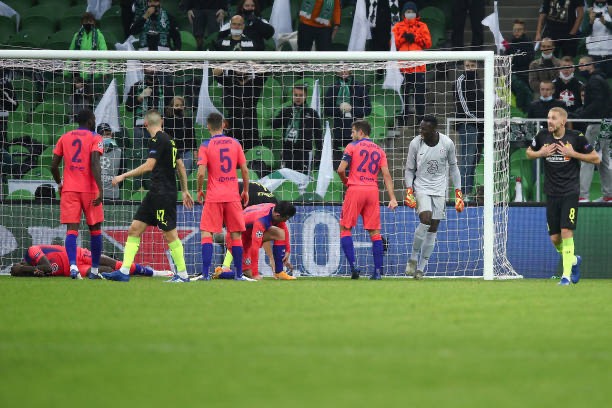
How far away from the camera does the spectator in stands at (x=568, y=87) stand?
63.5 feet

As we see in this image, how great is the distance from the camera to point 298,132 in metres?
18.1

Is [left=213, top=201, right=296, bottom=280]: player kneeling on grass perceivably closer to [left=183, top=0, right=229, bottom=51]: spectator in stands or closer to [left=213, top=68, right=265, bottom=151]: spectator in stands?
[left=213, top=68, right=265, bottom=151]: spectator in stands

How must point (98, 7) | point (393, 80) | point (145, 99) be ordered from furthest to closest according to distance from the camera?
1. point (98, 7)
2. point (393, 80)
3. point (145, 99)

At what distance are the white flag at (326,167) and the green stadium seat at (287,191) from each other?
331 mm

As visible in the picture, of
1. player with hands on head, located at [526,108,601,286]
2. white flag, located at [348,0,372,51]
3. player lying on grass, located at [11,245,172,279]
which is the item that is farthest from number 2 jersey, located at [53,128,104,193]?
white flag, located at [348,0,372,51]

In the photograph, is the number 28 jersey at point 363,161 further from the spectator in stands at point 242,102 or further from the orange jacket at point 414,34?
the orange jacket at point 414,34

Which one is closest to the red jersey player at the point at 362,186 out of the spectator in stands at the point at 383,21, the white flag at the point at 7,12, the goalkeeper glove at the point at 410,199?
the goalkeeper glove at the point at 410,199

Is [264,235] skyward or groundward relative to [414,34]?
groundward

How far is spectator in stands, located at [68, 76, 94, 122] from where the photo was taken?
18656mm

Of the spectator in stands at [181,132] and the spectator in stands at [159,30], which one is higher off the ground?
the spectator in stands at [159,30]

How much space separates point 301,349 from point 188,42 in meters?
14.8

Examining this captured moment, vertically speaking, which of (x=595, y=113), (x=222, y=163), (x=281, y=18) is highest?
(x=281, y=18)

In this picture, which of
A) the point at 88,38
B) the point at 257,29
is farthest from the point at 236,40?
the point at 88,38

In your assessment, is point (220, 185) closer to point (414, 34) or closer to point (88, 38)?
point (88, 38)
